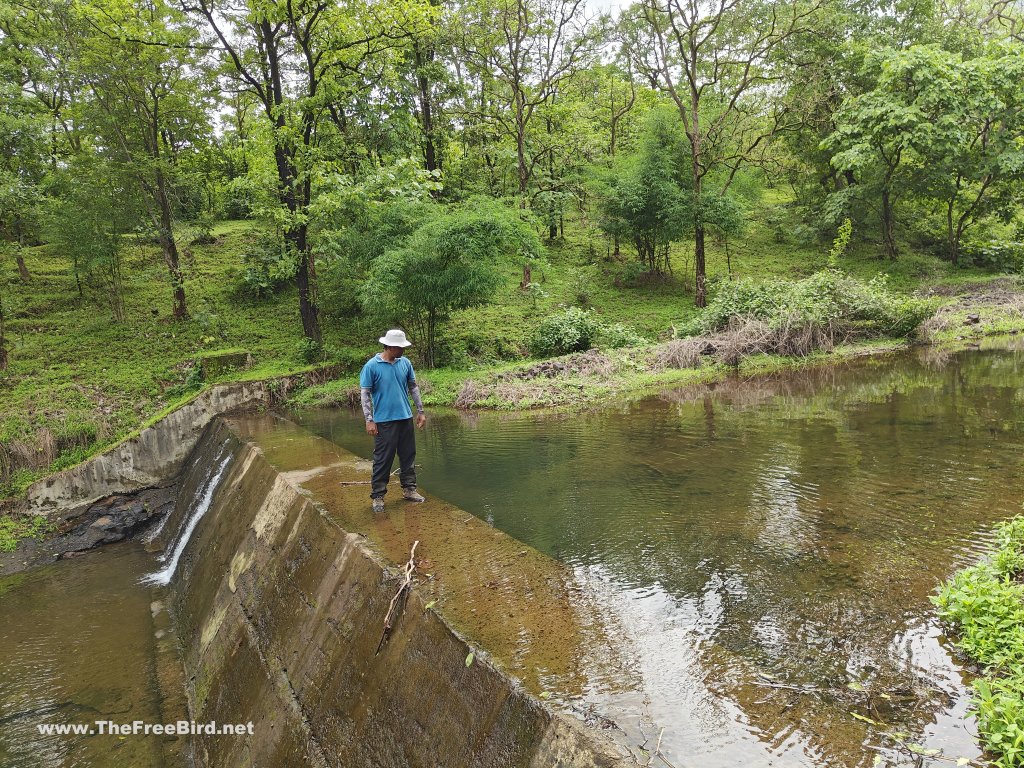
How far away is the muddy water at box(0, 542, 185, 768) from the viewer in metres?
5.30

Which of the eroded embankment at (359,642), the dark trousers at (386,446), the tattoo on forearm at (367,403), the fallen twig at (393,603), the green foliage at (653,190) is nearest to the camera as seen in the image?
the eroded embankment at (359,642)

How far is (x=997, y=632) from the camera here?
345cm

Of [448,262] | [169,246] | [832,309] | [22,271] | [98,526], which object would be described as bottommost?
[98,526]

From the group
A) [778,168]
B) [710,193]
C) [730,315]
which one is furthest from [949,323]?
[778,168]

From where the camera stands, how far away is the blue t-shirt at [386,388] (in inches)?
237

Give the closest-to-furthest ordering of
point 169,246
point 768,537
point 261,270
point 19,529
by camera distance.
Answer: point 768,537 < point 19,529 < point 169,246 < point 261,270

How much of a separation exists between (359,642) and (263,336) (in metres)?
15.2

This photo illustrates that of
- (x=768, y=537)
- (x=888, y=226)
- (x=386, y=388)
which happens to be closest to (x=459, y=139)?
(x=888, y=226)

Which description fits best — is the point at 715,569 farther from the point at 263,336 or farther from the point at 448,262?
the point at 263,336

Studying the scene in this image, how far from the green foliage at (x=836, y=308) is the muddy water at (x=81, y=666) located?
13.6 metres

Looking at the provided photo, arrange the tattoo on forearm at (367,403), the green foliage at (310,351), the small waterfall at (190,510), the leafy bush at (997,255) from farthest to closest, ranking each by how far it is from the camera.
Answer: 1. the leafy bush at (997,255)
2. the green foliage at (310,351)
3. the small waterfall at (190,510)
4. the tattoo on forearm at (367,403)

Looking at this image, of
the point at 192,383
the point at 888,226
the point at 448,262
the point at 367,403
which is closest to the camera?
the point at 367,403

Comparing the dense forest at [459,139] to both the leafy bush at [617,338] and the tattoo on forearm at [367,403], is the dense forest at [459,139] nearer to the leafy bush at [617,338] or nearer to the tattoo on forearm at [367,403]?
the leafy bush at [617,338]

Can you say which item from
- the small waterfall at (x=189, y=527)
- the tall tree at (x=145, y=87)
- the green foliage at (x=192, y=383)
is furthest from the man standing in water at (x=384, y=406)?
the tall tree at (x=145, y=87)
